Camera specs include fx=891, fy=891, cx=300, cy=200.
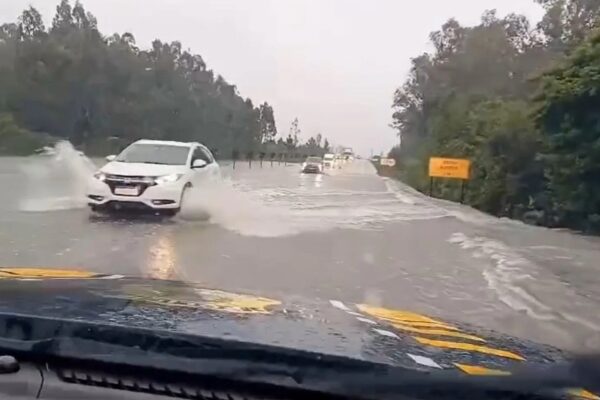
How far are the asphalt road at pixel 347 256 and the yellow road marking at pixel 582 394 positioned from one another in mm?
2583

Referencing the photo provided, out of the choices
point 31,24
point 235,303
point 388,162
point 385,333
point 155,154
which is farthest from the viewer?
point 388,162

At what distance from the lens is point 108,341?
238 centimetres

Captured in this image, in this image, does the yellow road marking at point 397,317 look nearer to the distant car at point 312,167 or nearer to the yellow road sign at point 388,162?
the distant car at point 312,167

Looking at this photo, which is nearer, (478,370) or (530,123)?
(478,370)

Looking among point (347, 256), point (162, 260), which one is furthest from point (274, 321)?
point (347, 256)

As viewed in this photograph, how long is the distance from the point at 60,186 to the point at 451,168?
1278cm

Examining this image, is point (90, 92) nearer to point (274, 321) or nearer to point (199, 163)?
point (199, 163)

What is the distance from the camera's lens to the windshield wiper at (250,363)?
7.42 feet

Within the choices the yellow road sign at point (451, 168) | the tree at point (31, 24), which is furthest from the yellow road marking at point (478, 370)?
the tree at point (31, 24)

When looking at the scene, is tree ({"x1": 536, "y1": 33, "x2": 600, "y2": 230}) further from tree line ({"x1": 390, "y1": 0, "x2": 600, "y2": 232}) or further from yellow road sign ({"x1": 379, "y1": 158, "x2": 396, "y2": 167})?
yellow road sign ({"x1": 379, "y1": 158, "x2": 396, "y2": 167})

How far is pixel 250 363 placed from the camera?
232 centimetres

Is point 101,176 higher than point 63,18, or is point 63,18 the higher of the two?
point 63,18

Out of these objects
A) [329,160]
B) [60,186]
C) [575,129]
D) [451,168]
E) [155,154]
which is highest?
[575,129]

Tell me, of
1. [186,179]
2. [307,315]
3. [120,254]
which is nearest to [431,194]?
[186,179]
